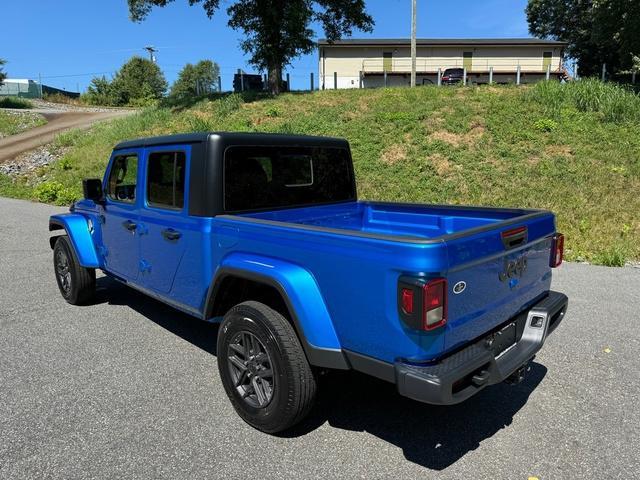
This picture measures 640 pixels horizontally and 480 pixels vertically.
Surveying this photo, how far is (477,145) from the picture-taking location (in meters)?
13.9

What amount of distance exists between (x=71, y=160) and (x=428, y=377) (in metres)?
19.7

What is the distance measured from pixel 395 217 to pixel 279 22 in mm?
20185

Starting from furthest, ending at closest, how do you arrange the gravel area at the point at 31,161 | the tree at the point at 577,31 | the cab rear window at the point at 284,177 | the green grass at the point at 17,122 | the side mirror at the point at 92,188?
the tree at the point at 577,31, the green grass at the point at 17,122, the gravel area at the point at 31,161, the side mirror at the point at 92,188, the cab rear window at the point at 284,177

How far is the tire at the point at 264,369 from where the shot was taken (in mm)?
2844

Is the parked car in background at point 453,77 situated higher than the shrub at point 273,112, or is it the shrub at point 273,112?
the parked car in background at point 453,77

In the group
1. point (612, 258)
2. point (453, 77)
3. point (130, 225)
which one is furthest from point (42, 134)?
point (612, 258)

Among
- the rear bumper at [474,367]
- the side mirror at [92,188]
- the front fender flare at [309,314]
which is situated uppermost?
the side mirror at [92,188]

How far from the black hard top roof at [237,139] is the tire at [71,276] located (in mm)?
1518

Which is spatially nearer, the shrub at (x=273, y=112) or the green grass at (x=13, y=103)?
the shrub at (x=273, y=112)

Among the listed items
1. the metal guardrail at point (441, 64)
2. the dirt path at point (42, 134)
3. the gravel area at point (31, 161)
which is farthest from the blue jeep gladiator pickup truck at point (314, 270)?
the metal guardrail at point (441, 64)

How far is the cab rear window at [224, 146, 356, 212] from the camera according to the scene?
3.66 meters

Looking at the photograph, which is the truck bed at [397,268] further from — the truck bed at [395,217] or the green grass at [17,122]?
the green grass at [17,122]

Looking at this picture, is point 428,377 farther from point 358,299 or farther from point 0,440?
point 0,440

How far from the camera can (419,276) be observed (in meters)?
2.36
